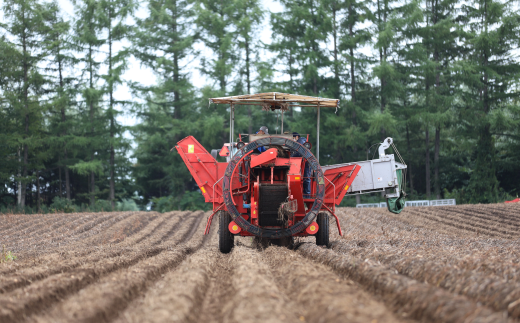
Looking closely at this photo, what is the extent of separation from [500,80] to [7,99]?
106ft

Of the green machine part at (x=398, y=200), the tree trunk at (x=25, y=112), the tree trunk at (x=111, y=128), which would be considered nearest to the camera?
the green machine part at (x=398, y=200)

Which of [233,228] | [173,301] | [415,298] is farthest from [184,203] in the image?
[415,298]

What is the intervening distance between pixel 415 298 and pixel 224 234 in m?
5.36

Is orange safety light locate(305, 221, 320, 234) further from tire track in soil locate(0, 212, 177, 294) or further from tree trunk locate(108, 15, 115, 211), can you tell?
tree trunk locate(108, 15, 115, 211)

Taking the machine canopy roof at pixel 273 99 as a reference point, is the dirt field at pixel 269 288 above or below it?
below

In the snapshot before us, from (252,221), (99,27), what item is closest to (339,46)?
(99,27)

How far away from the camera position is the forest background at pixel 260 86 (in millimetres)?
30344

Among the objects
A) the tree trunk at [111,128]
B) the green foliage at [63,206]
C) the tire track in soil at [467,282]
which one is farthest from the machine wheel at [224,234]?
the tree trunk at [111,128]

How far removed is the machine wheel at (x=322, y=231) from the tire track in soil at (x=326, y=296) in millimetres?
2736

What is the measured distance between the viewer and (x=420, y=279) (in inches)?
218

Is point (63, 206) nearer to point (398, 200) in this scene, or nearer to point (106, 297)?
point (398, 200)

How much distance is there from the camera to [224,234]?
30.6 ft

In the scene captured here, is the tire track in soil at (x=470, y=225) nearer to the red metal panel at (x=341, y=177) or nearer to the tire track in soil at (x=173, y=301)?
the red metal panel at (x=341, y=177)

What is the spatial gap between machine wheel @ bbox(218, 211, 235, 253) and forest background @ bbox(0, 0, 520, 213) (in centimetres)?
A: 2109
